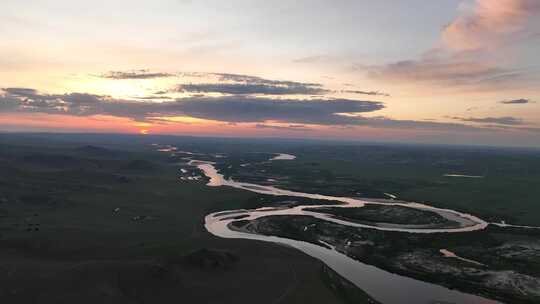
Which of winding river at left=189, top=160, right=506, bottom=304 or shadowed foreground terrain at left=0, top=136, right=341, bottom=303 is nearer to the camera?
shadowed foreground terrain at left=0, top=136, right=341, bottom=303

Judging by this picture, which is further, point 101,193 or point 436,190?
point 436,190

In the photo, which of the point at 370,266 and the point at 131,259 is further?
the point at 370,266

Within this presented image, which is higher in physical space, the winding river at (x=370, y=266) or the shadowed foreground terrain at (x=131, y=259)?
the shadowed foreground terrain at (x=131, y=259)

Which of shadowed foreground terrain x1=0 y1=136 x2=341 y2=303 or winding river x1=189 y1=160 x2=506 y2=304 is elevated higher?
shadowed foreground terrain x1=0 y1=136 x2=341 y2=303

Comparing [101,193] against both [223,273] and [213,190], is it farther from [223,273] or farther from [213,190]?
[223,273]

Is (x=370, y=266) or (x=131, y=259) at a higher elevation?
(x=131, y=259)

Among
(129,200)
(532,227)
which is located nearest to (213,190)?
(129,200)

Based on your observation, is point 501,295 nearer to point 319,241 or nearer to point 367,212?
point 319,241

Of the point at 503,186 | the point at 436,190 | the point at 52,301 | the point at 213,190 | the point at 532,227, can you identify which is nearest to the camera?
the point at 52,301

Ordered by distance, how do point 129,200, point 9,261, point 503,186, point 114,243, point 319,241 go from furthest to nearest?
point 503,186 < point 129,200 < point 319,241 < point 114,243 < point 9,261

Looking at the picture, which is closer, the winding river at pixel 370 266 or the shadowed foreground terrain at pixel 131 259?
the shadowed foreground terrain at pixel 131 259
